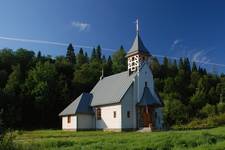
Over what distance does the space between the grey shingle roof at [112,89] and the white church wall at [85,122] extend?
157 cm

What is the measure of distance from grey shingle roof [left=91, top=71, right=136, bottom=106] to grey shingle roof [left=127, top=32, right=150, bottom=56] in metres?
2.50

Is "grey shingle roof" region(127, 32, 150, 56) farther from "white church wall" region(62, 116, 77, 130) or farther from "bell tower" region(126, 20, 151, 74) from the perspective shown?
"white church wall" region(62, 116, 77, 130)

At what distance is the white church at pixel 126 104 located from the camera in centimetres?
3678

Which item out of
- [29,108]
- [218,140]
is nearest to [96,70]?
[29,108]

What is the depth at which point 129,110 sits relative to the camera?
3697 centimetres

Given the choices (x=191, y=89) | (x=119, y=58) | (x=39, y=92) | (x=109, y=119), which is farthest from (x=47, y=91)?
(x=191, y=89)

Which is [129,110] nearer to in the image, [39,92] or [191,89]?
[39,92]

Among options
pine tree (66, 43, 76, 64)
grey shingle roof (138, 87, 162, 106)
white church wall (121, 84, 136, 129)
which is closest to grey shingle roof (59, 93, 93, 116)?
white church wall (121, 84, 136, 129)

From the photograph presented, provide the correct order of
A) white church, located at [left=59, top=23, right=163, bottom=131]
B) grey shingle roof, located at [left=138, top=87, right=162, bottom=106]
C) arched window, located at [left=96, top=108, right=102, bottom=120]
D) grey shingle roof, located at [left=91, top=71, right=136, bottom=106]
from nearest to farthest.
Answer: grey shingle roof, located at [left=138, top=87, right=162, bottom=106], white church, located at [left=59, top=23, right=163, bottom=131], grey shingle roof, located at [left=91, top=71, right=136, bottom=106], arched window, located at [left=96, top=108, right=102, bottom=120]

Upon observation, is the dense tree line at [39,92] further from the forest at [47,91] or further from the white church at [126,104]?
the white church at [126,104]

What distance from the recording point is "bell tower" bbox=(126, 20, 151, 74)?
38.6 m

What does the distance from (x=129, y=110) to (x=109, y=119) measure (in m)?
2.62

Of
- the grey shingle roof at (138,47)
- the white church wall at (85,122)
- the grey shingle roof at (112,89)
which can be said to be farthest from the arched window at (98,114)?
the grey shingle roof at (138,47)

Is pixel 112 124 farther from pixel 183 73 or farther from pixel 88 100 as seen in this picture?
pixel 183 73
